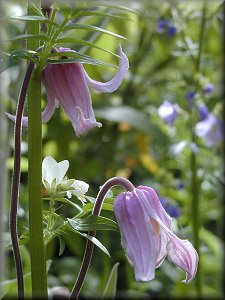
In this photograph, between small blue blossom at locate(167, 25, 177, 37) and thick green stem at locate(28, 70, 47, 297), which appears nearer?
thick green stem at locate(28, 70, 47, 297)

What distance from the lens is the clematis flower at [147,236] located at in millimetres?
750

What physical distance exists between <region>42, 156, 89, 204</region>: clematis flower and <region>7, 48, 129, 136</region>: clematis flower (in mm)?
56

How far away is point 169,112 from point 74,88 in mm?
988

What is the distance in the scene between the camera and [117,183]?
0.77 m

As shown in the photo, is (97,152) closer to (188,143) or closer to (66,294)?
(188,143)

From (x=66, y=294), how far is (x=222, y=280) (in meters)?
0.83

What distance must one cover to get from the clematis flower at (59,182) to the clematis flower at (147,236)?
56mm

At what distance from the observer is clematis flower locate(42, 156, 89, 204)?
2.64 ft

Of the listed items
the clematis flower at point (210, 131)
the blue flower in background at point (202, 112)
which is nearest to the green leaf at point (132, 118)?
the clematis flower at point (210, 131)

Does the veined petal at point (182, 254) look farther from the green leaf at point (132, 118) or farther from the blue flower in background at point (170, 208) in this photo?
the green leaf at point (132, 118)

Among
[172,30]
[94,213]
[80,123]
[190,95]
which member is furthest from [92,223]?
[172,30]

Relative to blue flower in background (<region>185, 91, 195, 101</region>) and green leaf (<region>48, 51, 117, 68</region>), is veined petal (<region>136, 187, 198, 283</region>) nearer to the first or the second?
green leaf (<region>48, 51, 117, 68</region>)

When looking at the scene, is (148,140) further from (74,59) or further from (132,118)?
(74,59)

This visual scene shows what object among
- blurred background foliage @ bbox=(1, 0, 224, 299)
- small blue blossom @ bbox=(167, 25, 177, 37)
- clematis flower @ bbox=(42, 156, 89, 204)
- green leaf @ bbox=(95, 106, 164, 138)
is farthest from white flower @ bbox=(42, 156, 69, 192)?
green leaf @ bbox=(95, 106, 164, 138)
